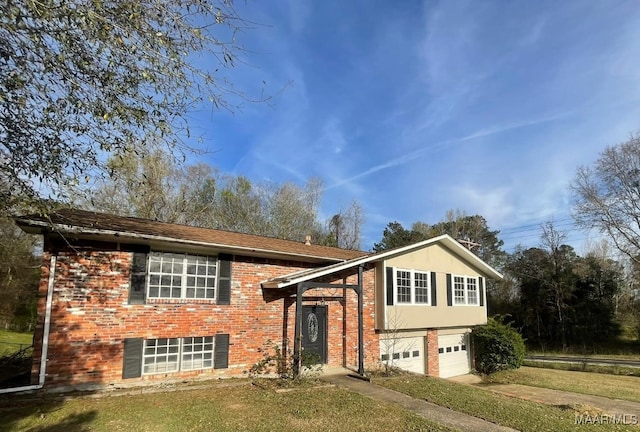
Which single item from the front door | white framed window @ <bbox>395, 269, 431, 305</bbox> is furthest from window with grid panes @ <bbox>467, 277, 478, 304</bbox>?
the front door

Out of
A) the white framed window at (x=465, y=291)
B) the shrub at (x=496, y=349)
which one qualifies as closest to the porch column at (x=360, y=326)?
the white framed window at (x=465, y=291)

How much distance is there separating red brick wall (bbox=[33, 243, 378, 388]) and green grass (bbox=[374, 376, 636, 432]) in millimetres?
3805

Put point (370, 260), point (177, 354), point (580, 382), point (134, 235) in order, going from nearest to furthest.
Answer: point (134, 235)
point (177, 354)
point (370, 260)
point (580, 382)

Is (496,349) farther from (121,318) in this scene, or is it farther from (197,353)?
(121,318)

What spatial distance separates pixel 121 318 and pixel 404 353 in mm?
10251

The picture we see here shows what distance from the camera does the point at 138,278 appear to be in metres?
10.1

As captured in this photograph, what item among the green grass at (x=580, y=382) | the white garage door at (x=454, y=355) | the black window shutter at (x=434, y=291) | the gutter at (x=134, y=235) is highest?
the gutter at (x=134, y=235)

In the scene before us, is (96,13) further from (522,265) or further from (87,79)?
(522,265)

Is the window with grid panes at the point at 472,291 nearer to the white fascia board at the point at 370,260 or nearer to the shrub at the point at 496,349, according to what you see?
the white fascia board at the point at 370,260

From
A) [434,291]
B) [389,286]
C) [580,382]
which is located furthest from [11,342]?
[580,382]

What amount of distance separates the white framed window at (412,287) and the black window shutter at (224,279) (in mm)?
6451

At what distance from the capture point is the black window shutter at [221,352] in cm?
1099

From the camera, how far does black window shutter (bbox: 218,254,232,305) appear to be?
11.3 m

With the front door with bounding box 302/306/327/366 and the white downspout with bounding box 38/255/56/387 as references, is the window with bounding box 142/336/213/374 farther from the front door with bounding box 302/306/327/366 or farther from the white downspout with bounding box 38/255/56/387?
the front door with bounding box 302/306/327/366
